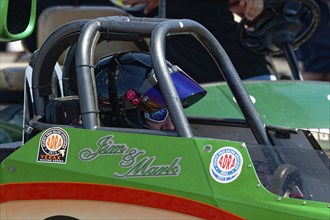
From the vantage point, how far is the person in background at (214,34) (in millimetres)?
4852

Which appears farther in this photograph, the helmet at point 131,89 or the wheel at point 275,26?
the wheel at point 275,26

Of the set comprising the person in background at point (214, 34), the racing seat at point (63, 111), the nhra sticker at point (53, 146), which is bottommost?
the person in background at point (214, 34)

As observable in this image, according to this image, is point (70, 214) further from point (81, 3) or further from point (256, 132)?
point (81, 3)

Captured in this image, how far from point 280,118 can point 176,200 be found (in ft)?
6.16

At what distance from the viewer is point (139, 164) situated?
2.77 metres

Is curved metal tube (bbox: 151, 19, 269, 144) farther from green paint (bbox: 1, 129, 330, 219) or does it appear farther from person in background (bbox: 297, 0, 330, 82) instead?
person in background (bbox: 297, 0, 330, 82)

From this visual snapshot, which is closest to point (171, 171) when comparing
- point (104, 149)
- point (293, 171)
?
point (104, 149)

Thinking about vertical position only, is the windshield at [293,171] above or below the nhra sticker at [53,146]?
above

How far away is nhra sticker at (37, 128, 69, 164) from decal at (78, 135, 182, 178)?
84mm

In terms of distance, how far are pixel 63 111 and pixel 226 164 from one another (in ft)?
2.93

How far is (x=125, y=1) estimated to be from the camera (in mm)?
5137

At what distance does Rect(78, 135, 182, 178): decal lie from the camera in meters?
2.72

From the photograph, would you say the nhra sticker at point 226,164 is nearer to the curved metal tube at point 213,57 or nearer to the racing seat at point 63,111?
the curved metal tube at point 213,57

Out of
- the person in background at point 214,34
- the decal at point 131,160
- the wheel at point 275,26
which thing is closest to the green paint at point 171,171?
the decal at point 131,160
